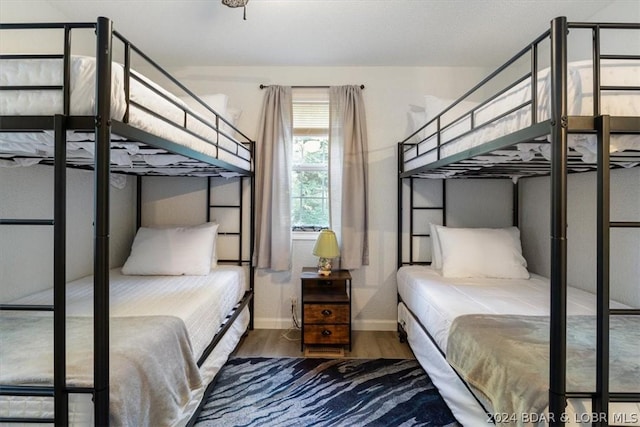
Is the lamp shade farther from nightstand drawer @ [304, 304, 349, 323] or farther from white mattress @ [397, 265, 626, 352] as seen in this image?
white mattress @ [397, 265, 626, 352]

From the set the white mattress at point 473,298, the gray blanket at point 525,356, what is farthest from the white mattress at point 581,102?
the white mattress at point 473,298

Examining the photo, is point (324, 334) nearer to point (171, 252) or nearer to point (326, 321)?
point (326, 321)

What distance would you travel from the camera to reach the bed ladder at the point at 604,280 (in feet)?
3.25

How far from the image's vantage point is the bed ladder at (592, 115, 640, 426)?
0.99 m

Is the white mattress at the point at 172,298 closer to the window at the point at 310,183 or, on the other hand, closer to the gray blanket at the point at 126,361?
the gray blanket at the point at 126,361

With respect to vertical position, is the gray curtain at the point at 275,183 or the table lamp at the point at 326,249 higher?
the gray curtain at the point at 275,183

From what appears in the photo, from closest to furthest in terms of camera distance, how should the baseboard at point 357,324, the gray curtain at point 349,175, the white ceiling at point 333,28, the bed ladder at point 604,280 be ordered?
the bed ladder at point 604,280 < the white ceiling at point 333,28 < the gray curtain at point 349,175 < the baseboard at point 357,324

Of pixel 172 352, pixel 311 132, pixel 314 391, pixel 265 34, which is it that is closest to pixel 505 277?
pixel 314 391

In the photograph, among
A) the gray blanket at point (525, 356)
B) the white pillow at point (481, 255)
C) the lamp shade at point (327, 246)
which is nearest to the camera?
the gray blanket at point (525, 356)

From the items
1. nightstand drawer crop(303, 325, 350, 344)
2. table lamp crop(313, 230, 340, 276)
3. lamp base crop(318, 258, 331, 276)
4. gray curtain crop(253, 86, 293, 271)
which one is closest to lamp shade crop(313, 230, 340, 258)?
table lamp crop(313, 230, 340, 276)

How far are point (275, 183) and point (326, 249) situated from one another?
2.64ft

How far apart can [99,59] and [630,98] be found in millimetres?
1816

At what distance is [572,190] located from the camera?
2.37 metres

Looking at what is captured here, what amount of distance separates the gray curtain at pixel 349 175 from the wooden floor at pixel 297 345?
0.68 metres
